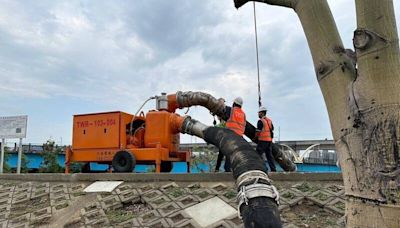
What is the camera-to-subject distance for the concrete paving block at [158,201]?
21.1ft

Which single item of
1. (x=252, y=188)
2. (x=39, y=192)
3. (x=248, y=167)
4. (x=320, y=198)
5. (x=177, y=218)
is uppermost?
(x=248, y=167)

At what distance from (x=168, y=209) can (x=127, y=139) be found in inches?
145

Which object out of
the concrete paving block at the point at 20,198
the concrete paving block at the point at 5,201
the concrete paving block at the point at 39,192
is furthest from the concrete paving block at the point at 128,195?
the concrete paving block at the point at 5,201

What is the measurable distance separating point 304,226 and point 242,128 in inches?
139

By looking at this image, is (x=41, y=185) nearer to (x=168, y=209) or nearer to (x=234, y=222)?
(x=168, y=209)

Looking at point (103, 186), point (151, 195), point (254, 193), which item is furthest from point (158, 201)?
point (254, 193)

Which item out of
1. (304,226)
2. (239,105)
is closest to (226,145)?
(304,226)

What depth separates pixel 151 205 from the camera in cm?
647

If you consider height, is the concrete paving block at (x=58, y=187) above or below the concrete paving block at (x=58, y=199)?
above

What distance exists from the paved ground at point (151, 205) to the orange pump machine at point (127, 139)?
55.4 inches

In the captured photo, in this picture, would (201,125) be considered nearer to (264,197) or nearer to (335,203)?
(335,203)

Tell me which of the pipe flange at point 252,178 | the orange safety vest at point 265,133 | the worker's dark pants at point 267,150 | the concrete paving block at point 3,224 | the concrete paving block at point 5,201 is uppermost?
the orange safety vest at point 265,133

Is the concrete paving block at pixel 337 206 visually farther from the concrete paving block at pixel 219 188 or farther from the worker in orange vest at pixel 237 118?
the worker in orange vest at pixel 237 118

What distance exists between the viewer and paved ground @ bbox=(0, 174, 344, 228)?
570cm
